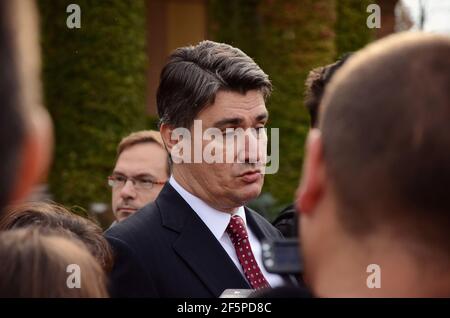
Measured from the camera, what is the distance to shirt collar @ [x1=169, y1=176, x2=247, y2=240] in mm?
3129

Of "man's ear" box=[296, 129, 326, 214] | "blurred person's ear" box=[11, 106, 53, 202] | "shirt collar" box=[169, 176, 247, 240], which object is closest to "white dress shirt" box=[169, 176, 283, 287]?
"shirt collar" box=[169, 176, 247, 240]

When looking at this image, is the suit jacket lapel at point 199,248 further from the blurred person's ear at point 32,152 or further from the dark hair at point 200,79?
the blurred person's ear at point 32,152

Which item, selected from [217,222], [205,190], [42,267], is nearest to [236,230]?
[217,222]

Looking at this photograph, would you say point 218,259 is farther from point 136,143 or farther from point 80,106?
point 80,106

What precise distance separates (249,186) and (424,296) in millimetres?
1787

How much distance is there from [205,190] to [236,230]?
7.0 inches

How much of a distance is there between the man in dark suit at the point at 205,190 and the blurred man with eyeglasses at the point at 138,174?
3.82ft

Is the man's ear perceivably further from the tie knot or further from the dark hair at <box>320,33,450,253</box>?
the tie knot

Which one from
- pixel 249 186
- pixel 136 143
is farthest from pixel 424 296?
pixel 136 143

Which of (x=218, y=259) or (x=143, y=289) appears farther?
(x=218, y=259)

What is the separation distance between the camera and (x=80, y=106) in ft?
27.3

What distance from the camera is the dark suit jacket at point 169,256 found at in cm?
282

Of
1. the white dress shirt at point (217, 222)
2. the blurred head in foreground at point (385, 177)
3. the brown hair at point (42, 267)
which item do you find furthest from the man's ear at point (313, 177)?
the white dress shirt at point (217, 222)
